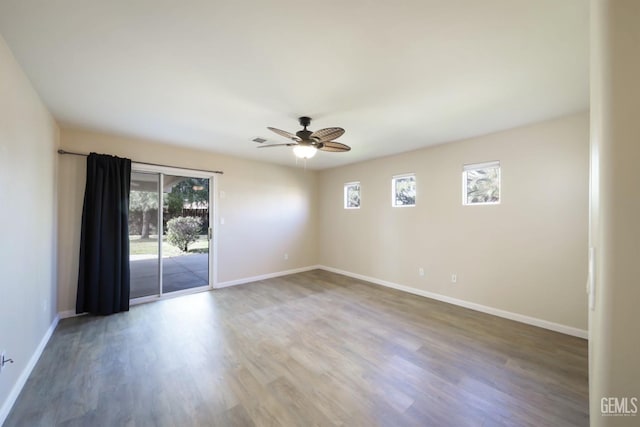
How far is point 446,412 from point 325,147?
268 cm

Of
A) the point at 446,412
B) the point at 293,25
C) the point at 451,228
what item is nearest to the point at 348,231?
the point at 451,228

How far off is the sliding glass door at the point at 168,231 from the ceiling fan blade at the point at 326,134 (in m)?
2.80

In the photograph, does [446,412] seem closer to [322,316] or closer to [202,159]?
[322,316]

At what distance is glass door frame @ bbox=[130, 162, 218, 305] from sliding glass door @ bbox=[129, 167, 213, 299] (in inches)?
0.6

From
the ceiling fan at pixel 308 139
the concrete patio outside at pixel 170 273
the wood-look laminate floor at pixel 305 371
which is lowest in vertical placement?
the wood-look laminate floor at pixel 305 371

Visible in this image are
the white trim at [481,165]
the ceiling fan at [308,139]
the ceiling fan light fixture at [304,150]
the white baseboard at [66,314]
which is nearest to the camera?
the ceiling fan at [308,139]

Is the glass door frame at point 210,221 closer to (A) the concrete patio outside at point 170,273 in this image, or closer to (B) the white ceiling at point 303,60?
(A) the concrete patio outside at point 170,273

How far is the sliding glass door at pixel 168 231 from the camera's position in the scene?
153 inches

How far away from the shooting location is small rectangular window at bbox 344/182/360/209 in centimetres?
544

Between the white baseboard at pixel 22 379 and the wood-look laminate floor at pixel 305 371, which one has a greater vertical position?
the white baseboard at pixel 22 379

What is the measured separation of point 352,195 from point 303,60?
3.93 m

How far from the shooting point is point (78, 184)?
10.9 ft

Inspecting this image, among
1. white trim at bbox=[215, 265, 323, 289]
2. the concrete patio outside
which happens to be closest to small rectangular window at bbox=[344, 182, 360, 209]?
white trim at bbox=[215, 265, 323, 289]

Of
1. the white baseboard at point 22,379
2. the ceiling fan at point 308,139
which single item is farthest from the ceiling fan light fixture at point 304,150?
the white baseboard at point 22,379
